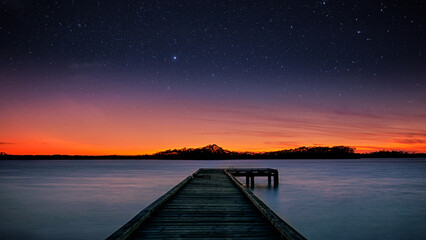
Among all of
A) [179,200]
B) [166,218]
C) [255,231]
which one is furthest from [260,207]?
[179,200]

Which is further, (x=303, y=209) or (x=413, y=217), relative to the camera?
(x=303, y=209)

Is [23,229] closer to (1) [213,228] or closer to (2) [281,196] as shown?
(1) [213,228]

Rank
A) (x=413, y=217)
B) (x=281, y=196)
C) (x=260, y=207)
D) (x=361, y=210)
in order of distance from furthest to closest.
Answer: (x=281, y=196)
(x=361, y=210)
(x=413, y=217)
(x=260, y=207)

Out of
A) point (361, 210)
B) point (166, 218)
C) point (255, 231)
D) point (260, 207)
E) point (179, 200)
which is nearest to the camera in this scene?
point (255, 231)

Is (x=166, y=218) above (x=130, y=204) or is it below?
above

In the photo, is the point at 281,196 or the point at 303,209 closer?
the point at 303,209

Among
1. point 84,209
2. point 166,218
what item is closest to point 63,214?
point 84,209

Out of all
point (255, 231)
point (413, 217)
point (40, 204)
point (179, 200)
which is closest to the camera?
point (255, 231)

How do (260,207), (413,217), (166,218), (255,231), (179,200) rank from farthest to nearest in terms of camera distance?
(413,217), (179,200), (260,207), (166,218), (255,231)

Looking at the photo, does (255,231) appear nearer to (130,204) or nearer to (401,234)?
(401,234)

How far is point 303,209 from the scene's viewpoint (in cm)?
1783

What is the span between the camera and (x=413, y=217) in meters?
15.4

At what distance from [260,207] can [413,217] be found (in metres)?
12.2

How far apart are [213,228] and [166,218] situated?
130 centimetres
